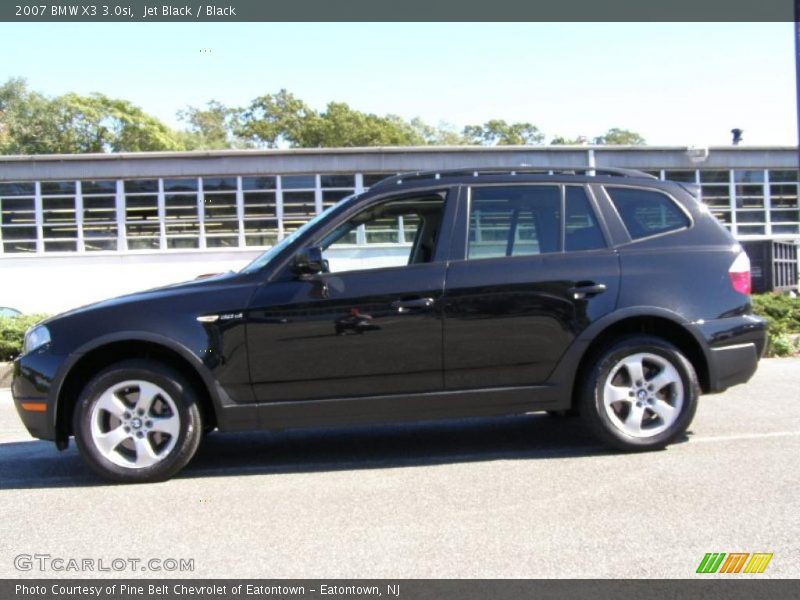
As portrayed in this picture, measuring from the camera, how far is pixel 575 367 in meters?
5.26

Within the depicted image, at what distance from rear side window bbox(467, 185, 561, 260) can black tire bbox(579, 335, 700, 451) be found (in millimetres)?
842

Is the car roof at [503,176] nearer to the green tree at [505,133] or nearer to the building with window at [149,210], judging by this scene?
the building with window at [149,210]

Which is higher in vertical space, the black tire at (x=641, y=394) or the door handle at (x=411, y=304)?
the door handle at (x=411, y=304)

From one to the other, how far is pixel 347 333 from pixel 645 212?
2278 mm

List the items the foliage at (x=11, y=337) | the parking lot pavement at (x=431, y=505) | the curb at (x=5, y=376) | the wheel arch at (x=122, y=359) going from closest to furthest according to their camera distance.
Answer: the parking lot pavement at (x=431, y=505)
the wheel arch at (x=122, y=359)
the curb at (x=5, y=376)
the foliage at (x=11, y=337)

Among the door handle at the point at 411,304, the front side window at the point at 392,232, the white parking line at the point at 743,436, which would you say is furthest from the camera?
the white parking line at the point at 743,436

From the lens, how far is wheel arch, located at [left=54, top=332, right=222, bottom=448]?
16.3 ft

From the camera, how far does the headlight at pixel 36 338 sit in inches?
200

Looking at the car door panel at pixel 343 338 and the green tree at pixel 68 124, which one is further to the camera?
the green tree at pixel 68 124

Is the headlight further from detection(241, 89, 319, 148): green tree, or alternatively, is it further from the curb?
detection(241, 89, 319, 148): green tree

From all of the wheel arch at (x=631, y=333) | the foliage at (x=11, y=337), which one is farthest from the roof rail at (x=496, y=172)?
the foliage at (x=11, y=337)

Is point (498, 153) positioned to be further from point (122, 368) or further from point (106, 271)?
point (122, 368)
